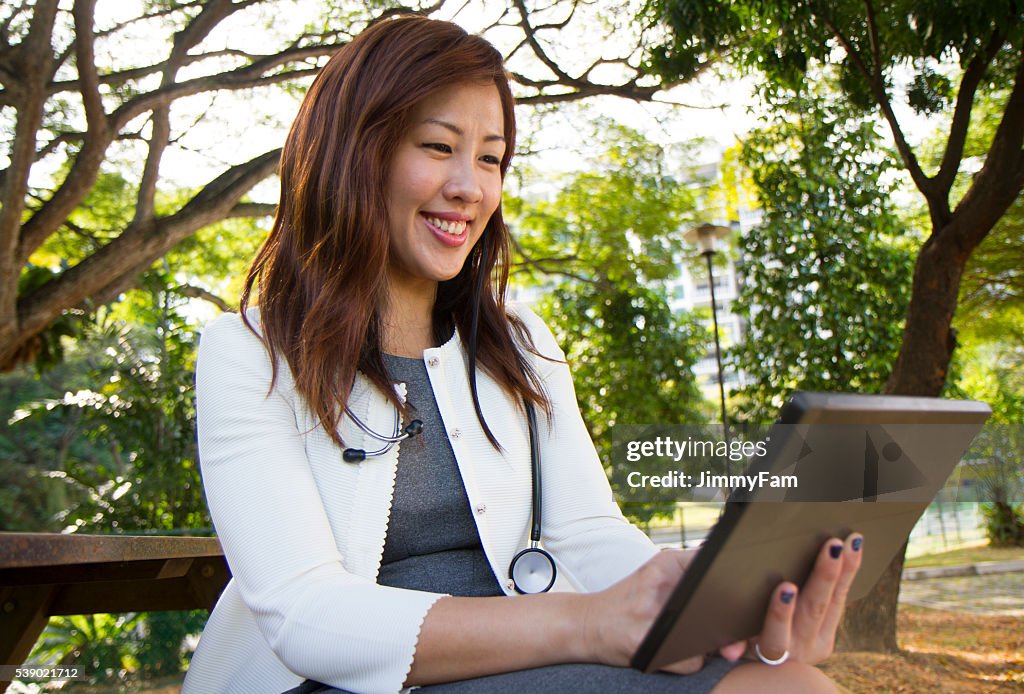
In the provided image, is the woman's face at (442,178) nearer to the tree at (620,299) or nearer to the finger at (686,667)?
the finger at (686,667)

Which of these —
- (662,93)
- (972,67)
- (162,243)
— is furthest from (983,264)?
(162,243)

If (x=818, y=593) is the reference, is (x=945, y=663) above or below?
below

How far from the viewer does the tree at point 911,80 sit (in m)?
4.50

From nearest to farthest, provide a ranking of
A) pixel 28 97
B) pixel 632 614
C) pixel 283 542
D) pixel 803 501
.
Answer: pixel 803 501, pixel 632 614, pixel 283 542, pixel 28 97

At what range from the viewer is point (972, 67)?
176 inches

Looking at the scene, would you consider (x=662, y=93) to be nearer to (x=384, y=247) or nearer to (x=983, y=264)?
(x=983, y=264)

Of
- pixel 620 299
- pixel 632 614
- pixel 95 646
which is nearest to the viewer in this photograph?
pixel 632 614

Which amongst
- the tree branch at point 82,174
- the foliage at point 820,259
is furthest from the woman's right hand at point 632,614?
the foliage at point 820,259

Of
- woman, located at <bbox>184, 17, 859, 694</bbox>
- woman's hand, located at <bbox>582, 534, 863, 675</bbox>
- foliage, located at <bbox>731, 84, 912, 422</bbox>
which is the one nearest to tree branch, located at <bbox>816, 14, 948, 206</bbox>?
foliage, located at <bbox>731, 84, 912, 422</bbox>

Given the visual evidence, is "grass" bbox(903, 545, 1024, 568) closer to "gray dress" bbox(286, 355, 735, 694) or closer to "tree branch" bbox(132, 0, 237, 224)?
"tree branch" bbox(132, 0, 237, 224)

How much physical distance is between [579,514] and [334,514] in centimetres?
44

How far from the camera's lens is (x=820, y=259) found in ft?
24.9

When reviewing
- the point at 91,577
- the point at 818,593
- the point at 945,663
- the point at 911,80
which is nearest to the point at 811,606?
the point at 818,593

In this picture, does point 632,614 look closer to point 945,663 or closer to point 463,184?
point 463,184
